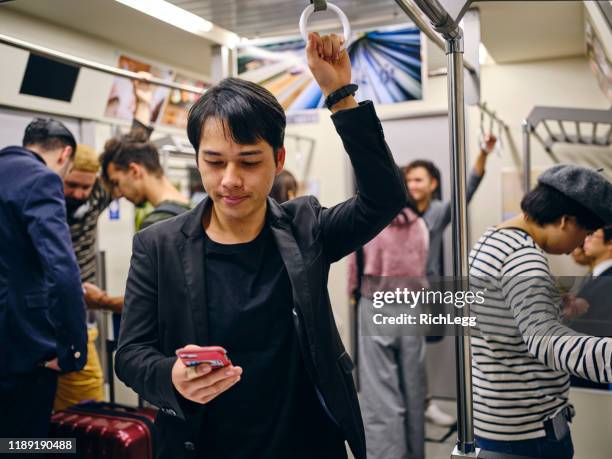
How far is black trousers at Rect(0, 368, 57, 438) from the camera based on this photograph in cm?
181

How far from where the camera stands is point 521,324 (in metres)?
1.36

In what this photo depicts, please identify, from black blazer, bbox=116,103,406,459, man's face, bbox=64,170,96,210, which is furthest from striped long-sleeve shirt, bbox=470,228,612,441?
man's face, bbox=64,170,96,210

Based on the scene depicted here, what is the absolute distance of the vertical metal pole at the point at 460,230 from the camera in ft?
4.25

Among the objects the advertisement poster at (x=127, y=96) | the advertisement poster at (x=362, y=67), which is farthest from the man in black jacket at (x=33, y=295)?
the advertisement poster at (x=127, y=96)

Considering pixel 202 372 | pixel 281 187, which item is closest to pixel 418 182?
pixel 281 187

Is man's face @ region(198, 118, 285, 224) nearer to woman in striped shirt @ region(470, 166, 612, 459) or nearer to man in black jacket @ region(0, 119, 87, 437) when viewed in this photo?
woman in striped shirt @ region(470, 166, 612, 459)

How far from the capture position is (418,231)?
360cm

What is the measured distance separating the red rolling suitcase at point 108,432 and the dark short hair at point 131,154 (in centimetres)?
87

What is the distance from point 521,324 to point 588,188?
39 cm

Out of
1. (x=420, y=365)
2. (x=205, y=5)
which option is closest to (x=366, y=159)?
(x=205, y=5)

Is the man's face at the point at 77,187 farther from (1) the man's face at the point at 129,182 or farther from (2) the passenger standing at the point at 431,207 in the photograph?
(2) the passenger standing at the point at 431,207

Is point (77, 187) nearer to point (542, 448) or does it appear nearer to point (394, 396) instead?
point (394, 396)

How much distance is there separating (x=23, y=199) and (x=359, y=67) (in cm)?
126

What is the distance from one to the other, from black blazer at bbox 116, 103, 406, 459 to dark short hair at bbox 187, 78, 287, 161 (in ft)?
0.46
